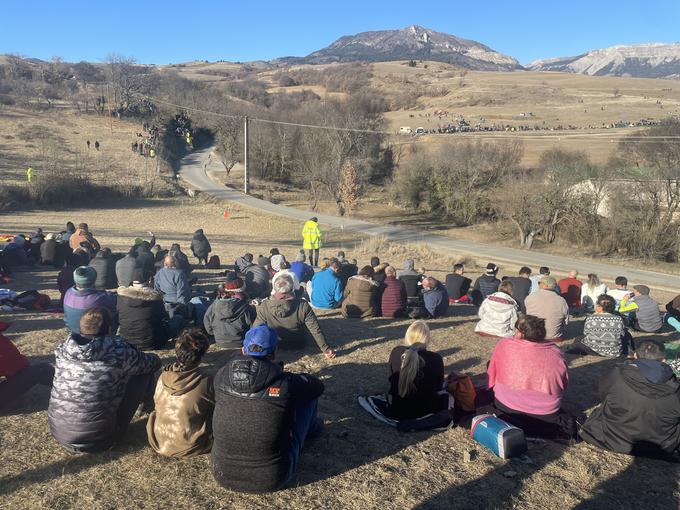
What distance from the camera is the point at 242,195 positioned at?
39969 mm

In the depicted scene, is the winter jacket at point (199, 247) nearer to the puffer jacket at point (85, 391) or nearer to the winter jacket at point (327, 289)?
the winter jacket at point (327, 289)

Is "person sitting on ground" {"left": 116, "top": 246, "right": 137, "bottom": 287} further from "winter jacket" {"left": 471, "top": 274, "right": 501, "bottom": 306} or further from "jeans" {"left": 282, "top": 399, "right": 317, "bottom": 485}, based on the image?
"winter jacket" {"left": 471, "top": 274, "right": 501, "bottom": 306}

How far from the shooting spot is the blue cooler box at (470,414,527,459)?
450 centimetres

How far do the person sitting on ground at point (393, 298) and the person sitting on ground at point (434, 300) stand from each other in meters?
0.56

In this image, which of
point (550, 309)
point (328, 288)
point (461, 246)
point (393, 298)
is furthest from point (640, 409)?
point (461, 246)

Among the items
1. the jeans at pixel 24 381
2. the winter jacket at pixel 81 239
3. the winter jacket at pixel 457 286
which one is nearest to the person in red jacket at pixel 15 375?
the jeans at pixel 24 381

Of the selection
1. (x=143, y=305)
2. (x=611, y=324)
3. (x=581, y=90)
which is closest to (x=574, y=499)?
(x=611, y=324)

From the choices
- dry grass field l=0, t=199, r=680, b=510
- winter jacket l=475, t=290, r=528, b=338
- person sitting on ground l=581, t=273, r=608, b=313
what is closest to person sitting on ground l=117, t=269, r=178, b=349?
dry grass field l=0, t=199, r=680, b=510

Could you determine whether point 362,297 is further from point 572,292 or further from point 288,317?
point 572,292

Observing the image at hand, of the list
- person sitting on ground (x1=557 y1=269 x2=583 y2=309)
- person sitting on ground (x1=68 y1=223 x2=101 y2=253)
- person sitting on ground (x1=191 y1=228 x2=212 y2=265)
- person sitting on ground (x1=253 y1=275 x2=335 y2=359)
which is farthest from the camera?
person sitting on ground (x1=191 y1=228 x2=212 y2=265)

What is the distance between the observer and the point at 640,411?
4559 millimetres

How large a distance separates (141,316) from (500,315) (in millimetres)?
5166

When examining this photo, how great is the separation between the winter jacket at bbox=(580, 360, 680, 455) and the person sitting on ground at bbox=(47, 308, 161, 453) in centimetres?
414

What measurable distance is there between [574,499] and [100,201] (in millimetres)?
33133
